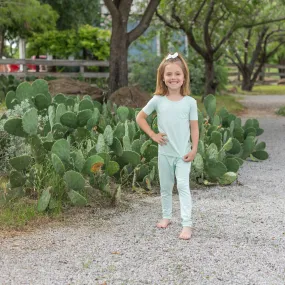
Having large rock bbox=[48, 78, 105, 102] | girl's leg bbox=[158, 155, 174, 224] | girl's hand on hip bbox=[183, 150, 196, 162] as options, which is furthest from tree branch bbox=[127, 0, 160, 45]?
girl's hand on hip bbox=[183, 150, 196, 162]

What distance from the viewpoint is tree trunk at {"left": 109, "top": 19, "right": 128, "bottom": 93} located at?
14.1 meters

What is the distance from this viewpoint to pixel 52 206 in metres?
5.07

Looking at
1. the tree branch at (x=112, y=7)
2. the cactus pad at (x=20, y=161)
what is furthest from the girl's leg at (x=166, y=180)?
the tree branch at (x=112, y=7)

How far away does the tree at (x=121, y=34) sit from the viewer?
1395cm

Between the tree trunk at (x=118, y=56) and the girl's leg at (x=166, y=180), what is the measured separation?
956 cm

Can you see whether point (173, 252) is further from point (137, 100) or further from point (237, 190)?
point (137, 100)

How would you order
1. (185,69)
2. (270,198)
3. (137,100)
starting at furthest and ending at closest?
(137,100) < (270,198) < (185,69)

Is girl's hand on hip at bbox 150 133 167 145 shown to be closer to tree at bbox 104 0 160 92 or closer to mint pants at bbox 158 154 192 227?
mint pants at bbox 158 154 192 227

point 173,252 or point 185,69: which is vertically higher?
point 185,69

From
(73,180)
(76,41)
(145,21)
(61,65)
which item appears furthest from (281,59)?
(73,180)

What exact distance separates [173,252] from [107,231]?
0.69 meters

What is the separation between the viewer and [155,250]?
171 inches

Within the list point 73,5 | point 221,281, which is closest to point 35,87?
point 221,281

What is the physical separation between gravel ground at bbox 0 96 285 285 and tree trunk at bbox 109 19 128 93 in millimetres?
8756
